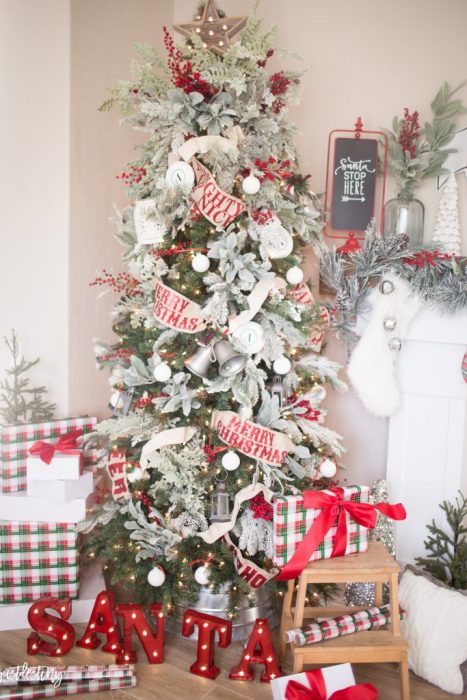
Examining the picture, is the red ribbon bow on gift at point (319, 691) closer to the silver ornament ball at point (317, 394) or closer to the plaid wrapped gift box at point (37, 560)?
the silver ornament ball at point (317, 394)

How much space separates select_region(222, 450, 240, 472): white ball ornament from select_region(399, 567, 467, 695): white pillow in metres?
0.86

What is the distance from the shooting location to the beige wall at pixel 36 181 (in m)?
2.69

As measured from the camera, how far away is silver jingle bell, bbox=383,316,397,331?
109 inches

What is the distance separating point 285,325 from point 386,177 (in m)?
1.13

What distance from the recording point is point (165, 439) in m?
2.38

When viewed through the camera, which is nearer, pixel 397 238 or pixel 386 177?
pixel 397 238

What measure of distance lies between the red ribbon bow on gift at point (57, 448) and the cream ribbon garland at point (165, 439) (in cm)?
36

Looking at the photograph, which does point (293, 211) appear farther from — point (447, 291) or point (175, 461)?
point (175, 461)

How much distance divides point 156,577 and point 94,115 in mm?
2118

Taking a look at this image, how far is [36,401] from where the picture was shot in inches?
111

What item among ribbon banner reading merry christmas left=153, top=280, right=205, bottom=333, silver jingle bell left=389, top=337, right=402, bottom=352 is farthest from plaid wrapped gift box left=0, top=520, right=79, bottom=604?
silver jingle bell left=389, top=337, right=402, bottom=352

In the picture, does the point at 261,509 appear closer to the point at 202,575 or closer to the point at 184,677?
the point at 202,575

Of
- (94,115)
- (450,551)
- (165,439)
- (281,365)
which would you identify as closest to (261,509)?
(165,439)

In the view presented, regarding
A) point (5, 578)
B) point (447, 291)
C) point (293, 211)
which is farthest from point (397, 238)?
point (5, 578)
